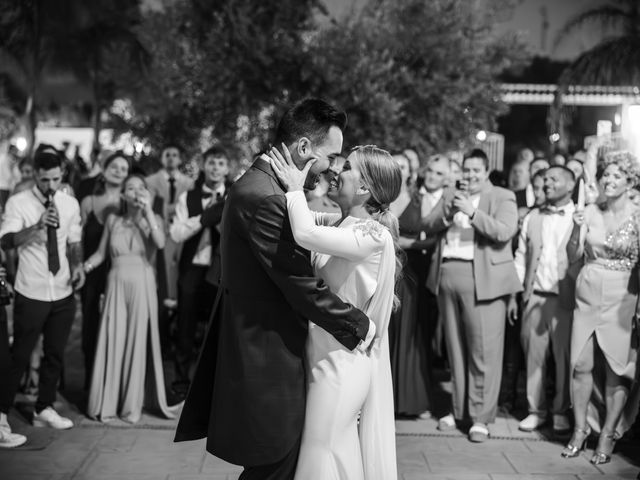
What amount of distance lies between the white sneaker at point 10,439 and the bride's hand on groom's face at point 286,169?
3.39 metres

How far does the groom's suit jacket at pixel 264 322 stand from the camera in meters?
3.57

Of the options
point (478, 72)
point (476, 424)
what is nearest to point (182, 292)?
point (476, 424)

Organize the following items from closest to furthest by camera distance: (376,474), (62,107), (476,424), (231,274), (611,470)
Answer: (231,274)
(376,474)
(611,470)
(476,424)
(62,107)

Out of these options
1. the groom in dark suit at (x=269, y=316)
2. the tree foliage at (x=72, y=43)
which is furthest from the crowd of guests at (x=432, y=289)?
the tree foliage at (x=72, y=43)

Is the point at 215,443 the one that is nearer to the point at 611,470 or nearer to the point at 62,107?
the point at 611,470

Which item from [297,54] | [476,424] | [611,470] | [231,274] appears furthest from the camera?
[297,54]

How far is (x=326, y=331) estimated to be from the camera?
3770 mm

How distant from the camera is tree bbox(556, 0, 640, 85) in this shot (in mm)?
16469

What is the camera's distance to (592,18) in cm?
1816

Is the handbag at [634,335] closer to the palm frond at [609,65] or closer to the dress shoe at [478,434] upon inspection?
the dress shoe at [478,434]

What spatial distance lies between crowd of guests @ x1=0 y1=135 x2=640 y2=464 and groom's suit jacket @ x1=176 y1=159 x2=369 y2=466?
8.53 ft

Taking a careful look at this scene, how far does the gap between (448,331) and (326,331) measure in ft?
10.3

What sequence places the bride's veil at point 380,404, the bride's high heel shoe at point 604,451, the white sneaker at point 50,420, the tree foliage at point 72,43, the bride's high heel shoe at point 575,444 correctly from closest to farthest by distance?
the bride's veil at point 380,404 → the bride's high heel shoe at point 604,451 → the bride's high heel shoe at point 575,444 → the white sneaker at point 50,420 → the tree foliage at point 72,43

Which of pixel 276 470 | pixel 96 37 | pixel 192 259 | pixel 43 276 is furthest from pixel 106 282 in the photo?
pixel 96 37
